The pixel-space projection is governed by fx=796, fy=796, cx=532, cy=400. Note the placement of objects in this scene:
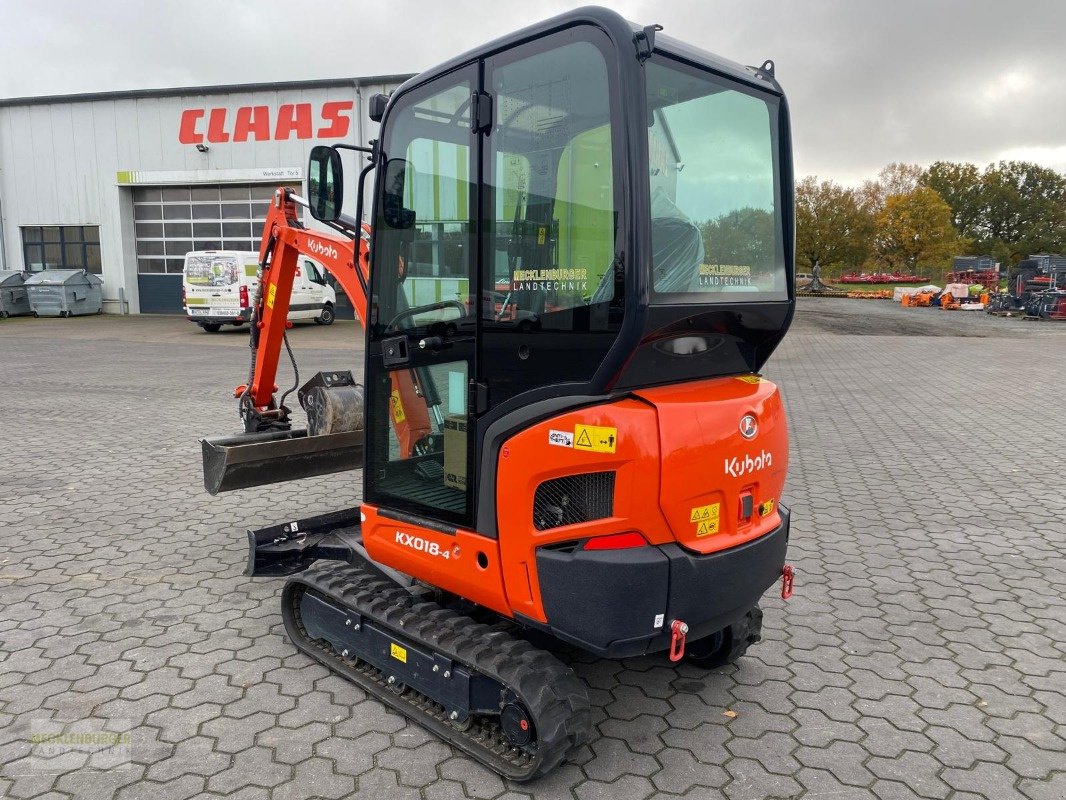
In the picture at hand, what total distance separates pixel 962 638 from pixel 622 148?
3.20 meters

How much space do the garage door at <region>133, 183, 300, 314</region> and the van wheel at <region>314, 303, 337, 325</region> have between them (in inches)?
118

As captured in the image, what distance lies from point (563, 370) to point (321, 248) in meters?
2.28

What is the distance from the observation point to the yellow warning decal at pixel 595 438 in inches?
105

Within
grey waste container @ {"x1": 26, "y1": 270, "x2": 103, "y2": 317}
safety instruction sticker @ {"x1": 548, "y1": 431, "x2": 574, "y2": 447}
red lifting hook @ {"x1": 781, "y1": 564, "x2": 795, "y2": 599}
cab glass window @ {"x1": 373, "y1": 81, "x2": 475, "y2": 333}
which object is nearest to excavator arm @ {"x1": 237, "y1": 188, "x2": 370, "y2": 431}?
cab glass window @ {"x1": 373, "y1": 81, "x2": 475, "y2": 333}

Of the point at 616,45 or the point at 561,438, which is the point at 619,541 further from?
the point at 616,45

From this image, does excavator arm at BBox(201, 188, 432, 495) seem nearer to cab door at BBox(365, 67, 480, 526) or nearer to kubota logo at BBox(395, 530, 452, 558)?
cab door at BBox(365, 67, 480, 526)

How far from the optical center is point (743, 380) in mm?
3266

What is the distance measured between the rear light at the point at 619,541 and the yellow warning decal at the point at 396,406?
1149 millimetres

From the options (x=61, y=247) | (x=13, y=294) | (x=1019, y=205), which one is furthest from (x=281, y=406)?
(x=1019, y=205)

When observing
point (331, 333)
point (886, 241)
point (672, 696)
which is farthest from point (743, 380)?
point (886, 241)

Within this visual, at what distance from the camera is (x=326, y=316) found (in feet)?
80.3

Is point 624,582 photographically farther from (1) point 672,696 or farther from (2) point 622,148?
(2) point 622,148

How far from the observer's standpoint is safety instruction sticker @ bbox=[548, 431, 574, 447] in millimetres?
2721

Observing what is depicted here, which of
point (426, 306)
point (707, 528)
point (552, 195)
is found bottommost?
point (707, 528)
